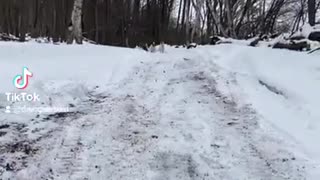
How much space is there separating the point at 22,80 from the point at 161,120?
2085 millimetres

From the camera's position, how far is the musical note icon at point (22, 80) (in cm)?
586

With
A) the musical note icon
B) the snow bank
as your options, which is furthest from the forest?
the musical note icon

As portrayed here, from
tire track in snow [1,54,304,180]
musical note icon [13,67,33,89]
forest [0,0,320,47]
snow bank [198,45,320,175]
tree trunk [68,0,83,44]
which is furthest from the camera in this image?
forest [0,0,320,47]

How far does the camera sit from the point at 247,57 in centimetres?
867

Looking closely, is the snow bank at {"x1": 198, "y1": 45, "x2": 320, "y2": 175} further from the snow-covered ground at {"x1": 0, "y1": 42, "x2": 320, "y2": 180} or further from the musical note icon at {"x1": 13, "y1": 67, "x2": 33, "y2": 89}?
→ the musical note icon at {"x1": 13, "y1": 67, "x2": 33, "y2": 89}

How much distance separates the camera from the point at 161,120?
5051 millimetres

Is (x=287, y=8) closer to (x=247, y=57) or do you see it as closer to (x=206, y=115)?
(x=247, y=57)

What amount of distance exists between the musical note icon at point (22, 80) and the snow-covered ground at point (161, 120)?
0.25ft

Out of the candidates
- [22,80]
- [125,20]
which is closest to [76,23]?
[22,80]

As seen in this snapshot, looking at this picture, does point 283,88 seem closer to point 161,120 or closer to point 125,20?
point 161,120

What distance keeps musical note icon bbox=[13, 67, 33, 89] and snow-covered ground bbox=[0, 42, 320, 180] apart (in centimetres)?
8

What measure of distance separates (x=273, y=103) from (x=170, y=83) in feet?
5.90

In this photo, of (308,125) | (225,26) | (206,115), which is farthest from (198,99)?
(225,26)

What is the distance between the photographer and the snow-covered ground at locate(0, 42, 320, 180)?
12.5ft
